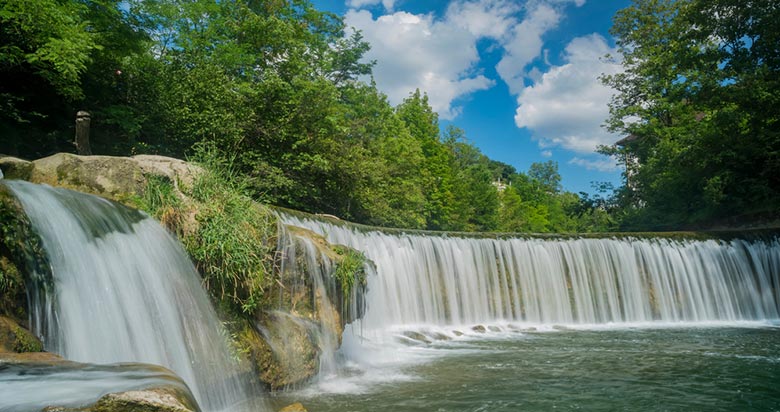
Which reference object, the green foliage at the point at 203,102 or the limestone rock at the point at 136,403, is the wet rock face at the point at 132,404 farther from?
the green foliage at the point at 203,102

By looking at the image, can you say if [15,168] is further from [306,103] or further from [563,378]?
[306,103]

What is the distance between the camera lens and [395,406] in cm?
693

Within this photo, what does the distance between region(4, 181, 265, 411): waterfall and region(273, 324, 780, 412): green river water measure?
1455 mm

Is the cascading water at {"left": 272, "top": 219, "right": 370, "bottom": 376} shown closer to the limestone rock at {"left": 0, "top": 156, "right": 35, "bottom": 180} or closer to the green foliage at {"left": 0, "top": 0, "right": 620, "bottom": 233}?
the green foliage at {"left": 0, "top": 0, "right": 620, "bottom": 233}

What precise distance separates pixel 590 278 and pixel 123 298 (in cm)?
1860

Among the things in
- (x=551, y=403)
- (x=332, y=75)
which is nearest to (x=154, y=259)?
(x=551, y=403)

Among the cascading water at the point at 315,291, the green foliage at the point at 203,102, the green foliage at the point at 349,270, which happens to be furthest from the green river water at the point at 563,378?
the green foliage at the point at 203,102

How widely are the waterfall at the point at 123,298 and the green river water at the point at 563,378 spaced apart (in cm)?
145

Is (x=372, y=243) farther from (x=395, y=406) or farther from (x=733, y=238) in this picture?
(x=733, y=238)

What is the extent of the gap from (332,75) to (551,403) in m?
27.5

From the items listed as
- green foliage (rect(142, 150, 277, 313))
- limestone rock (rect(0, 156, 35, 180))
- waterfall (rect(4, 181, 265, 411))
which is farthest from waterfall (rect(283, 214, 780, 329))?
limestone rock (rect(0, 156, 35, 180))

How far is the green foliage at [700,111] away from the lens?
70.8ft

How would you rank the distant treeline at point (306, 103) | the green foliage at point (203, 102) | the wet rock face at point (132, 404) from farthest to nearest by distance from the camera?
the distant treeline at point (306, 103) → the green foliage at point (203, 102) → the wet rock face at point (132, 404)

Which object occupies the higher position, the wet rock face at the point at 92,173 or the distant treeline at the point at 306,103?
the distant treeline at the point at 306,103
